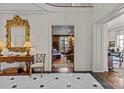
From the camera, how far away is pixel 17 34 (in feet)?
24.9

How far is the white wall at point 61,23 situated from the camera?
7.61m

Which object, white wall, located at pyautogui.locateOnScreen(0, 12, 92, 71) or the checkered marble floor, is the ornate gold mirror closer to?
white wall, located at pyautogui.locateOnScreen(0, 12, 92, 71)

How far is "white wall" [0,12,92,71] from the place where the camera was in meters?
7.61

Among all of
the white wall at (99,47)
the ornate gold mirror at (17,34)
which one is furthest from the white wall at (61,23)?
the white wall at (99,47)

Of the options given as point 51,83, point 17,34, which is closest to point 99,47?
point 51,83

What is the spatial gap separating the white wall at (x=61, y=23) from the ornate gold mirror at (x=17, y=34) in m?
0.18

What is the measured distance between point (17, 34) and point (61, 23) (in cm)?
199

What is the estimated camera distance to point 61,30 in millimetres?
16188

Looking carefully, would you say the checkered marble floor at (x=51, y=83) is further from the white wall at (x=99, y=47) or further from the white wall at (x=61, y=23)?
the white wall at (x=61, y=23)

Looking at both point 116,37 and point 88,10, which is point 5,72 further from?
point 116,37

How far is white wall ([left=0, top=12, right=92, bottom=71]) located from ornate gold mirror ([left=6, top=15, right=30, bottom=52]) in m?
0.18

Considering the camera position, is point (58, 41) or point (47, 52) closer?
point (47, 52)
